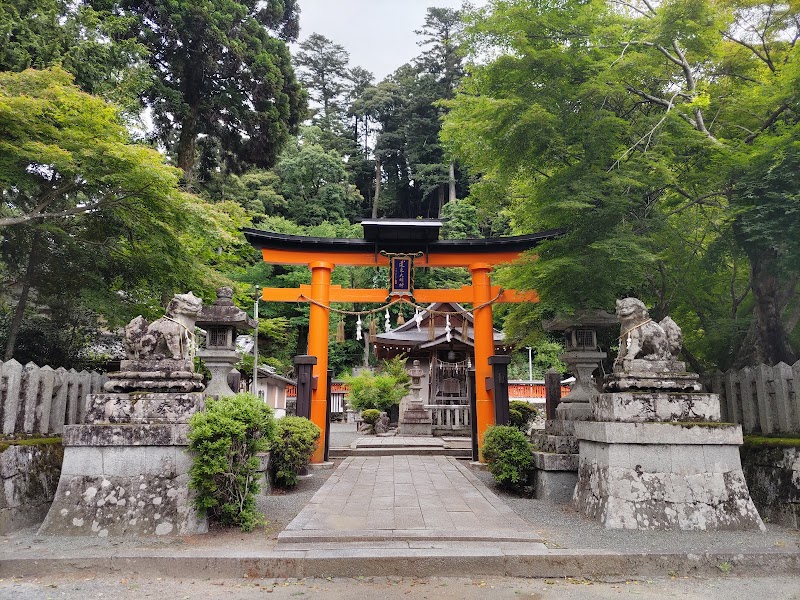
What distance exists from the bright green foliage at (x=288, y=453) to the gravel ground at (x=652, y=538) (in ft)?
13.1

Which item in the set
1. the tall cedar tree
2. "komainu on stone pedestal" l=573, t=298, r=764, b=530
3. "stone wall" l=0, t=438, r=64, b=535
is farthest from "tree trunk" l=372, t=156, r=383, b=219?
"komainu on stone pedestal" l=573, t=298, r=764, b=530

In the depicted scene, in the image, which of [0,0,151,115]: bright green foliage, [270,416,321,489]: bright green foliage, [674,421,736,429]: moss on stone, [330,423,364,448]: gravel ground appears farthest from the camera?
[330,423,364,448]: gravel ground

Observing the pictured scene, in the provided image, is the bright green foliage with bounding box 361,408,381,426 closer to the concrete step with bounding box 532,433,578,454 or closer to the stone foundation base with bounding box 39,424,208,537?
the concrete step with bounding box 532,433,578,454

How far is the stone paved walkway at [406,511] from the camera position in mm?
4988

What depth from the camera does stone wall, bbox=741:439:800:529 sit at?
561cm

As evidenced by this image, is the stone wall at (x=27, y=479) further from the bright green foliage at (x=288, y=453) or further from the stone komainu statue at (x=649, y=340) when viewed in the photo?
the stone komainu statue at (x=649, y=340)

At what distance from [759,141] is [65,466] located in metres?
9.60

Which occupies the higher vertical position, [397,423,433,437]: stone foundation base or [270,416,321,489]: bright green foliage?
[270,416,321,489]: bright green foliage

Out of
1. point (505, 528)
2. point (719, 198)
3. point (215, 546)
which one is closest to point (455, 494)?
point (505, 528)

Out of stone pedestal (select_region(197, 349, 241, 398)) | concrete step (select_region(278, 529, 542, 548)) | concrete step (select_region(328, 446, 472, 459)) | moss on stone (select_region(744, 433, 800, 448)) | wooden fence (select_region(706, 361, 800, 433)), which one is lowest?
concrete step (select_region(328, 446, 472, 459))

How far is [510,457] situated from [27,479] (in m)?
6.25

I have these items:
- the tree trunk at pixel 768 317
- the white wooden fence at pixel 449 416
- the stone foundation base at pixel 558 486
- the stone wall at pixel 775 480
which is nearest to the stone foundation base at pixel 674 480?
the stone wall at pixel 775 480

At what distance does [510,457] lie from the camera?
298 inches

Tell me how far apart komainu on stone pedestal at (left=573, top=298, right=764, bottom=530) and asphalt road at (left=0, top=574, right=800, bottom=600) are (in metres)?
0.97
